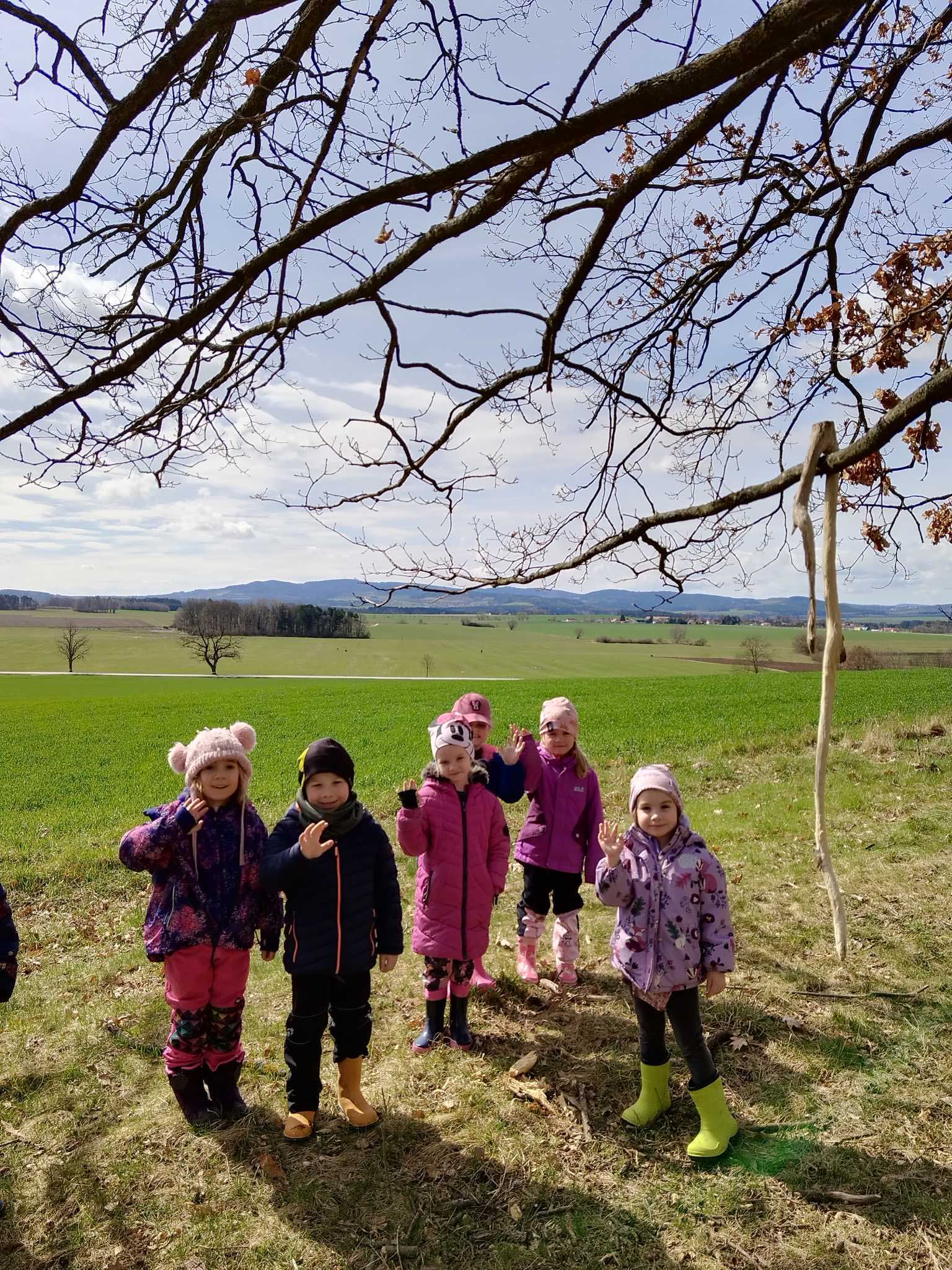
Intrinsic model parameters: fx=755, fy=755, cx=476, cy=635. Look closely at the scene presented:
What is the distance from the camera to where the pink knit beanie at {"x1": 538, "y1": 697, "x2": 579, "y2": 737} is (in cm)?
458

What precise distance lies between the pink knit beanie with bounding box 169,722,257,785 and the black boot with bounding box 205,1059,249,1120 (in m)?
1.31

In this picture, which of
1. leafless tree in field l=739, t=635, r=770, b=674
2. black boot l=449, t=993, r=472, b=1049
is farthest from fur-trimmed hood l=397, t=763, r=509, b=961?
leafless tree in field l=739, t=635, r=770, b=674

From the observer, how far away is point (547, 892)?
4.75 meters

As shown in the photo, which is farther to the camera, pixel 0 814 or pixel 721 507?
pixel 0 814

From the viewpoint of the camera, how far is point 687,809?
9.22 m

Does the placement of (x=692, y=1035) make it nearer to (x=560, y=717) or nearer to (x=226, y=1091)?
(x=560, y=717)

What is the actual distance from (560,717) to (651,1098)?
2008 millimetres

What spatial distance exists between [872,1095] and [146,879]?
701 centimetres

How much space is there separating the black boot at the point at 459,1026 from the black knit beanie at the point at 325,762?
1495 mm

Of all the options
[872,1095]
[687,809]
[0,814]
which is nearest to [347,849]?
[872,1095]

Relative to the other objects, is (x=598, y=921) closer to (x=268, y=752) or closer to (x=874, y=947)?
(x=874, y=947)

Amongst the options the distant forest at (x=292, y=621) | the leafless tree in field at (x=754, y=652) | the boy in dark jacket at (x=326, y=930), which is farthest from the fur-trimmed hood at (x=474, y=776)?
the distant forest at (x=292, y=621)

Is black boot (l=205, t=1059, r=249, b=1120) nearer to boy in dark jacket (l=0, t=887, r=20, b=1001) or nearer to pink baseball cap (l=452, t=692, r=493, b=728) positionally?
boy in dark jacket (l=0, t=887, r=20, b=1001)

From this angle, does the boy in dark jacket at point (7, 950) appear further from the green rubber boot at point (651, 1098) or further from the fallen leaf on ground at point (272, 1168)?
the green rubber boot at point (651, 1098)
